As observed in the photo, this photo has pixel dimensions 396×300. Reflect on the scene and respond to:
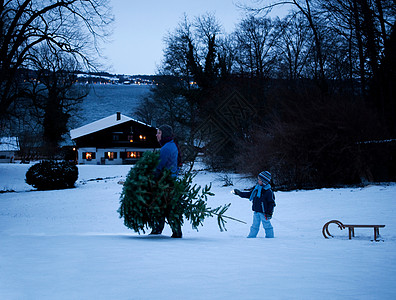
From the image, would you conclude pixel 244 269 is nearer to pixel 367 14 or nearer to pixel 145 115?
pixel 367 14

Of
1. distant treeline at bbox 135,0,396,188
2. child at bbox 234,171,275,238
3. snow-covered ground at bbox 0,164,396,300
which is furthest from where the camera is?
distant treeline at bbox 135,0,396,188

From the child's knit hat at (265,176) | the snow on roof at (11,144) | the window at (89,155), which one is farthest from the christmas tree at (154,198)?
the window at (89,155)

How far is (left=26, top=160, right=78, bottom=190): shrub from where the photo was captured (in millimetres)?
25688

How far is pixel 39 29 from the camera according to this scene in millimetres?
21219

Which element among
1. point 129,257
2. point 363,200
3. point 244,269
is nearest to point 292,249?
point 244,269

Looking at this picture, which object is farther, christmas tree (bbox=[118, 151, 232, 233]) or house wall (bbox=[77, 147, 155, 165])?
house wall (bbox=[77, 147, 155, 165])

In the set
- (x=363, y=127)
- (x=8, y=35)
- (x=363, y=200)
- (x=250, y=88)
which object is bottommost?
(x=363, y=200)

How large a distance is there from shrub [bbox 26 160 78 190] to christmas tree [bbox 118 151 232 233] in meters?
21.6

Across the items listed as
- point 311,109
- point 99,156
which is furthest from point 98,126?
point 311,109

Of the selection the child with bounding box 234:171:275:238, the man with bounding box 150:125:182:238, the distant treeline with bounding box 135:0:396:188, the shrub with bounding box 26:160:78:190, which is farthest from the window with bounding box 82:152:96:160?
the man with bounding box 150:125:182:238

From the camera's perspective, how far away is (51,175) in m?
26.0

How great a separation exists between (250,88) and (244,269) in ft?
83.5

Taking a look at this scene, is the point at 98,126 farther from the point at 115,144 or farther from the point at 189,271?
the point at 189,271

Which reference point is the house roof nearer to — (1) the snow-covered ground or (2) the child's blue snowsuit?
(2) the child's blue snowsuit
